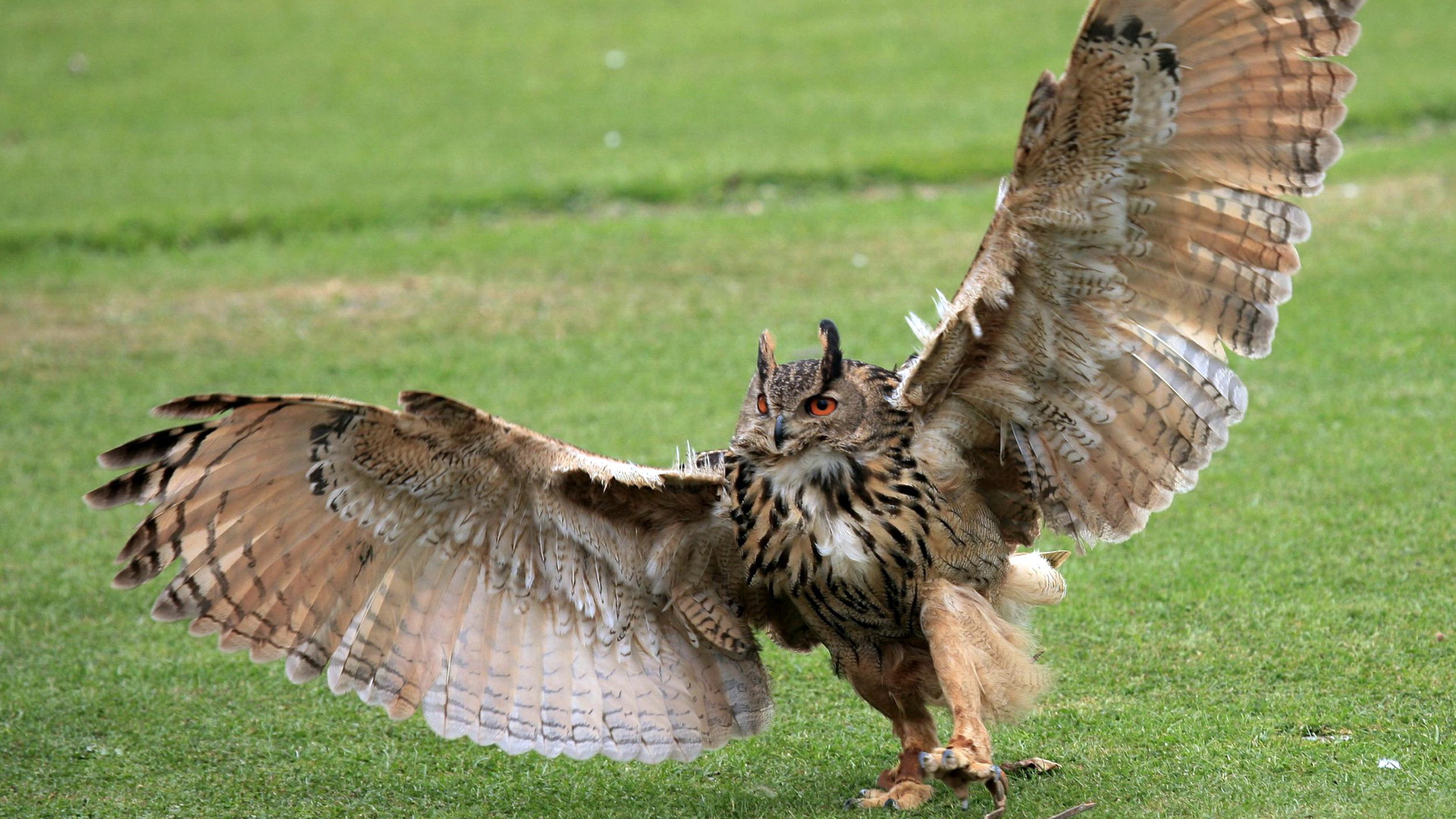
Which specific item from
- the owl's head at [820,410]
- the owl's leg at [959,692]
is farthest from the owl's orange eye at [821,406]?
the owl's leg at [959,692]

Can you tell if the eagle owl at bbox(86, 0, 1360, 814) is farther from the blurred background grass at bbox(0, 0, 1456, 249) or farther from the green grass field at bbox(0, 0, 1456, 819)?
the blurred background grass at bbox(0, 0, 1456, 249)

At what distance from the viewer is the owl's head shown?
4.54 m

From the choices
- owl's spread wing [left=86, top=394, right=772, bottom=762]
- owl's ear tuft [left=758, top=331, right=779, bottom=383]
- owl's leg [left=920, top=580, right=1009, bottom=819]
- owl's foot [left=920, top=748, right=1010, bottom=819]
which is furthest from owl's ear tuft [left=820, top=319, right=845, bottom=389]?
owl's foot [left=920, top=748, right=1010, bottom=819]

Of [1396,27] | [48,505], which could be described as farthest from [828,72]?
[48,505]

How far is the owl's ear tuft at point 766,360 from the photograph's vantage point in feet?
15.4

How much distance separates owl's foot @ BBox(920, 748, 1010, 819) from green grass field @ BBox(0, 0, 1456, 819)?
0.40m

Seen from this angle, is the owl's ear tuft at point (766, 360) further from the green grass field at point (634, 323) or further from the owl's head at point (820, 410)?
the green grass field at point (634, 323)

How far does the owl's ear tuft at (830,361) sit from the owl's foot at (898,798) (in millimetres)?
1321

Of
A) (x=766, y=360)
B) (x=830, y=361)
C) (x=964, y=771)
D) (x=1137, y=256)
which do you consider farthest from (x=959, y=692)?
(x=1137, y=256)

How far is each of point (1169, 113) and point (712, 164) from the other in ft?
31.3

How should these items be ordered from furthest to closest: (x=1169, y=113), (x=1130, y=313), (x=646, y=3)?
(x=646, y=3)
(x=1130, y=313)
(x=1169, y=113)

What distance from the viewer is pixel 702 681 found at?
16.7 ft

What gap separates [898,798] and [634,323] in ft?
20.0

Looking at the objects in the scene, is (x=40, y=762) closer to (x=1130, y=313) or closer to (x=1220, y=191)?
(x=1130, y=313)
